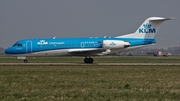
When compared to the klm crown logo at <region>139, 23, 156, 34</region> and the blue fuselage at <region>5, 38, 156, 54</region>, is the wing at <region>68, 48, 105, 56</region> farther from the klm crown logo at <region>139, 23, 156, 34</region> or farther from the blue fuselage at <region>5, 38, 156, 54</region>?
the klm crown logo at <region>139, 23, 156, 34</region>

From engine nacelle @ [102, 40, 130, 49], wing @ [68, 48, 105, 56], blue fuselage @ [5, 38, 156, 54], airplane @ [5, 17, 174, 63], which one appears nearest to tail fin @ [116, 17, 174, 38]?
airplane @ [5, 17, 174, 63]

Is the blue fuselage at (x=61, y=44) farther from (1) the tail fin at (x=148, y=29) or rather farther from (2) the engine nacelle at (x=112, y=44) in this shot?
(2) the engine nacelle at (x=112, y=44)

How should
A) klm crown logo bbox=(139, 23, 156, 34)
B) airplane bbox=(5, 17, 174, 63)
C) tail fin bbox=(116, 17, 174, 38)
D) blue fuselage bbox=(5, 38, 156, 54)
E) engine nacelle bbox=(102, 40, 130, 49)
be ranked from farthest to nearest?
klm crown logo bbox=(139, 23, 156, 34), tail fin bbox=(116, 17, 174, 38), blue fuselage bbox=(5, 38, 156, 54), airplane bbox=(5, 17, 174, 63), engine nacelle bbox=(102, 40, 130, 49)

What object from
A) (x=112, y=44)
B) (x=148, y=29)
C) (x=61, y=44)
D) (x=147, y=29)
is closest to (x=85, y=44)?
(x=61, y=44)

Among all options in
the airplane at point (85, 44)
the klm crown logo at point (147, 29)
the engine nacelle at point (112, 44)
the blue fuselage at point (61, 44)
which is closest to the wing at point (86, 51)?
the airplane at point (85, 44)

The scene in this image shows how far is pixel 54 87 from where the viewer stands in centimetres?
1688

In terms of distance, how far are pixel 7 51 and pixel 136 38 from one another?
1833 cm

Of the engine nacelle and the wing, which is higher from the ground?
the engine nacelle

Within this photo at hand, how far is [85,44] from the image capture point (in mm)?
48781

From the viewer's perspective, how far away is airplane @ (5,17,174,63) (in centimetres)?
4812

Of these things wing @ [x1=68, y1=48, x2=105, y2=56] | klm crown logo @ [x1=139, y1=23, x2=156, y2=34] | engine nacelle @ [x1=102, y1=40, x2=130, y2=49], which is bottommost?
wing @ [x1=68, y1=48, x2=105, y2=56]

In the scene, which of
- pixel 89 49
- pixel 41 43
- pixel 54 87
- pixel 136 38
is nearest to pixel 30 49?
pixel 41 43

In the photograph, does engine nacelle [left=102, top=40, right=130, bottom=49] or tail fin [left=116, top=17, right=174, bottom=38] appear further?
tail fin [left=116, top=17, right=174, bottom=38]

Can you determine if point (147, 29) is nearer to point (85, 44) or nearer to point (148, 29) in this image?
point (148, 29)
